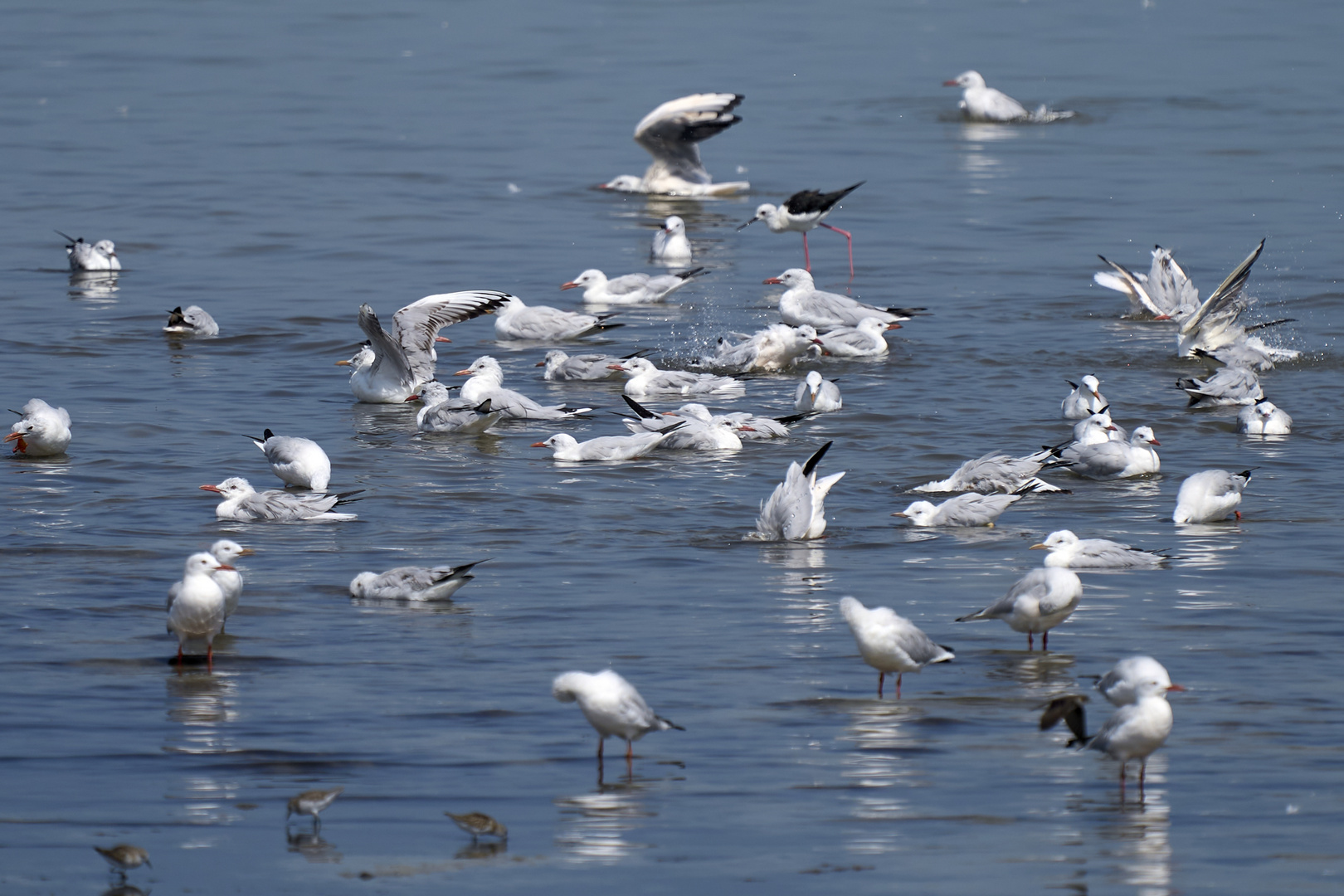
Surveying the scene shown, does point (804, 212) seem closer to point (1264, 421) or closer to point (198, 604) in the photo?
point (1264, 421)

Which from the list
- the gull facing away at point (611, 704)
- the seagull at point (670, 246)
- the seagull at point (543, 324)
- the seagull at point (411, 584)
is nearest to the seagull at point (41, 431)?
the seagull at point (411, 584)

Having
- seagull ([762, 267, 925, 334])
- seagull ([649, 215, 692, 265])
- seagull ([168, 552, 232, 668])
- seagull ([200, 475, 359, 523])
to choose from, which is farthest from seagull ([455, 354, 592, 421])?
seagull ([649, 215, 692, 265])

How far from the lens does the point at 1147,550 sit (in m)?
10.9

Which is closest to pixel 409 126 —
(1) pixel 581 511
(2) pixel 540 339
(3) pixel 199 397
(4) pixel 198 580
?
(2) pixel 540 339

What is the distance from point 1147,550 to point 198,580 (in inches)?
204

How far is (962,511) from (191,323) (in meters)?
8.90

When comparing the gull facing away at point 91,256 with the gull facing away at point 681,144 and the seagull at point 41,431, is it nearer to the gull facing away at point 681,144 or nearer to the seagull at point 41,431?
the seagull at point 41,431

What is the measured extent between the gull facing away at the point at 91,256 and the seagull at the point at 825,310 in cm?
755

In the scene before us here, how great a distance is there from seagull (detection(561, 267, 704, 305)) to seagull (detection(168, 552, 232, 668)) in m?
10.9

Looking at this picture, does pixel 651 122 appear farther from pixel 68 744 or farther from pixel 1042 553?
pixel 68 744

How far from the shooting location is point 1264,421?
14.0m

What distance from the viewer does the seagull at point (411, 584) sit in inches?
381

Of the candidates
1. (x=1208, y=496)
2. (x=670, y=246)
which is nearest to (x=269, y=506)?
(x=1208, y=496)

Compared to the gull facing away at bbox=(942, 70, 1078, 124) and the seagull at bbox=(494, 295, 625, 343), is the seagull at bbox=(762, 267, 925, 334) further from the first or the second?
the gull facing away at bbox=(942, 70, 1078, 124)
